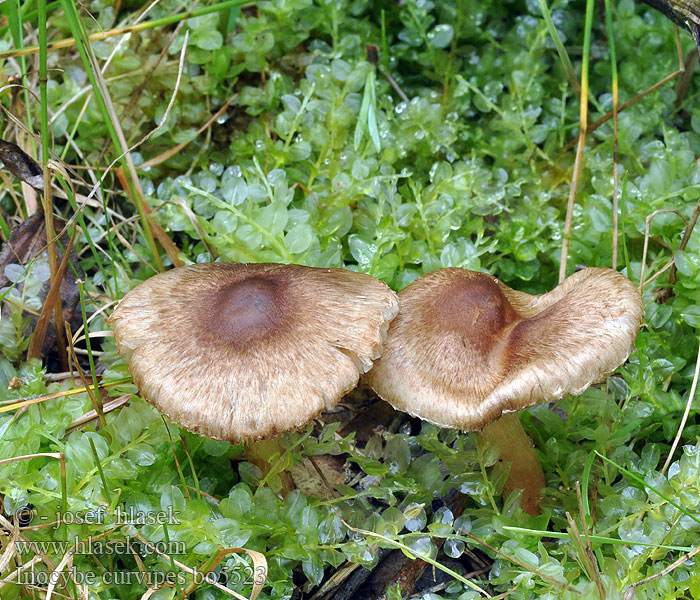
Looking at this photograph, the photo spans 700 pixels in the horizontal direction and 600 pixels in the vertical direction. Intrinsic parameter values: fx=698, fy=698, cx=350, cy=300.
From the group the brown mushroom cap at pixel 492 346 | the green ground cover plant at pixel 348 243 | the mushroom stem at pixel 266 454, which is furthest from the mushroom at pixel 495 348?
the mushroom stem at pixel 266 454

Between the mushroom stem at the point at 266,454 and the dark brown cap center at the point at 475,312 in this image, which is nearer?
the dark brown cap center at the point at 475,312

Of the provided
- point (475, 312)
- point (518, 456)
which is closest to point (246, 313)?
point (475, 312)

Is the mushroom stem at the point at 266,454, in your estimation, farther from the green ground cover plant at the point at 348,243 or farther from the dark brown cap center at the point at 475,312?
the dark brown cap center at the point at 475,312

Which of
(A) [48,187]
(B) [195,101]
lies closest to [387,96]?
(B) [195,101]

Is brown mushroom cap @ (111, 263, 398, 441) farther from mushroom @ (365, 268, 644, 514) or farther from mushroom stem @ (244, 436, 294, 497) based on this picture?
mushroom stem @ (244, 436, 294, 497)

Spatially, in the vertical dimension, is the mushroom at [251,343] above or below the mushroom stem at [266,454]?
above

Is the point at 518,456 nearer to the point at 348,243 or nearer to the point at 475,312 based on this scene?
the point at 475,312

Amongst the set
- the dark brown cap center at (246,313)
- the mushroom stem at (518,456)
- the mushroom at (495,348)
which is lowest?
the mushroom stem at (518,456)
